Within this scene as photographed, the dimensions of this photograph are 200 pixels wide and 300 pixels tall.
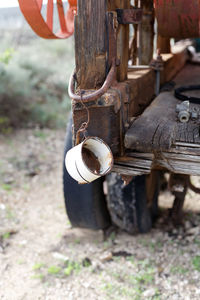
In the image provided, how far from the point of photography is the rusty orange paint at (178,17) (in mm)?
2023

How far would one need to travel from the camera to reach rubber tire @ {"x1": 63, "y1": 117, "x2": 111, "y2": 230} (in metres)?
2.69

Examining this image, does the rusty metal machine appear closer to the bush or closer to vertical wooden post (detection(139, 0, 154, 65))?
vertical wooden post (detection(139, 0, 154, 65))

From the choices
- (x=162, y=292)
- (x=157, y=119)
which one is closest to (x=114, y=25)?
(x=157, y=119)

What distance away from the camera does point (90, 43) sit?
5.44 ft

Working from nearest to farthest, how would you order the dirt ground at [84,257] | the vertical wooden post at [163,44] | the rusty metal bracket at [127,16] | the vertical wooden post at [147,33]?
the rusty metal bracket at [127,16], the dirt ground at [84,257], the vertical wooden post at [147,33], the vertical wooden post at [163,44]

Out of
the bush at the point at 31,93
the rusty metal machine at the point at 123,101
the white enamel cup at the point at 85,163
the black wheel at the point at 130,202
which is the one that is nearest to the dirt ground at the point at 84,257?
the black wheel at the point at 130,202

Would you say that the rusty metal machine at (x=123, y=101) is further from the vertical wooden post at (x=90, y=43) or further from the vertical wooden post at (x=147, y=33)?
the vertical wooden post at (x=147, y=33)

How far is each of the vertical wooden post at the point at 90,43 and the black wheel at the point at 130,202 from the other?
1147 millimetres

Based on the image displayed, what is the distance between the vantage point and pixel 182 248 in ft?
9.21

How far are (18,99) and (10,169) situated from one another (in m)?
2.20

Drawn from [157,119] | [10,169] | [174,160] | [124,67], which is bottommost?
[10,169]

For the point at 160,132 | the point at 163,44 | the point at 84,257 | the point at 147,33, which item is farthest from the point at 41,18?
the point at 84,257

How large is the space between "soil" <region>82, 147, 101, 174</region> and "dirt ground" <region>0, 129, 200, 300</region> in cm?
115

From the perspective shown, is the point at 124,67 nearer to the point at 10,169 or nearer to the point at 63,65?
the point at 10,169
